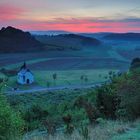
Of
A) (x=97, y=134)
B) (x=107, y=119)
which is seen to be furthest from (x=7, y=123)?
(x=107, y=119)

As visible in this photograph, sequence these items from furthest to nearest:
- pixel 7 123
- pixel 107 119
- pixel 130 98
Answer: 1. pixel 107 119
2. pixel 130 98
3. pixel 7 123

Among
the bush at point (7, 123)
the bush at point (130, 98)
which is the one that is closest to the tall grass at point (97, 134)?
the bush at point (7, 123)

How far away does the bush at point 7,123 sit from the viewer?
1016cm

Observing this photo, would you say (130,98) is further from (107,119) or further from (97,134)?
(97,134)

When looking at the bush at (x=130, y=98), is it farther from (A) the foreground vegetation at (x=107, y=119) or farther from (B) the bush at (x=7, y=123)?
(B) the bush at (x=7, y=123)

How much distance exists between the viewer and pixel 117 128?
49.2 feet

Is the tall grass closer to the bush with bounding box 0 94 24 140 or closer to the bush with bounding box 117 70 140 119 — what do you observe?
the bush with bounding box 0 94 24 140

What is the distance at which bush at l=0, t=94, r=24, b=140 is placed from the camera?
10.2 meters

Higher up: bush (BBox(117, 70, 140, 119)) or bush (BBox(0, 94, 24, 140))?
bush (BBox(0, 94, 24, 140))

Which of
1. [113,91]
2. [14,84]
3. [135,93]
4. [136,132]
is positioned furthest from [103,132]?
[14,84]

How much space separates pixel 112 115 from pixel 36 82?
312 feet

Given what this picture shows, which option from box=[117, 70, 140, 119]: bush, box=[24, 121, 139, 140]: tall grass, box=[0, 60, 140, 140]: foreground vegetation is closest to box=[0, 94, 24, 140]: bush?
box=[0, 60, 140, 140]: foreground vegetation

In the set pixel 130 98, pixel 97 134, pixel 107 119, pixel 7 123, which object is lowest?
pixel 107 119

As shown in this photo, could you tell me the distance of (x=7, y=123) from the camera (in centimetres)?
1020
